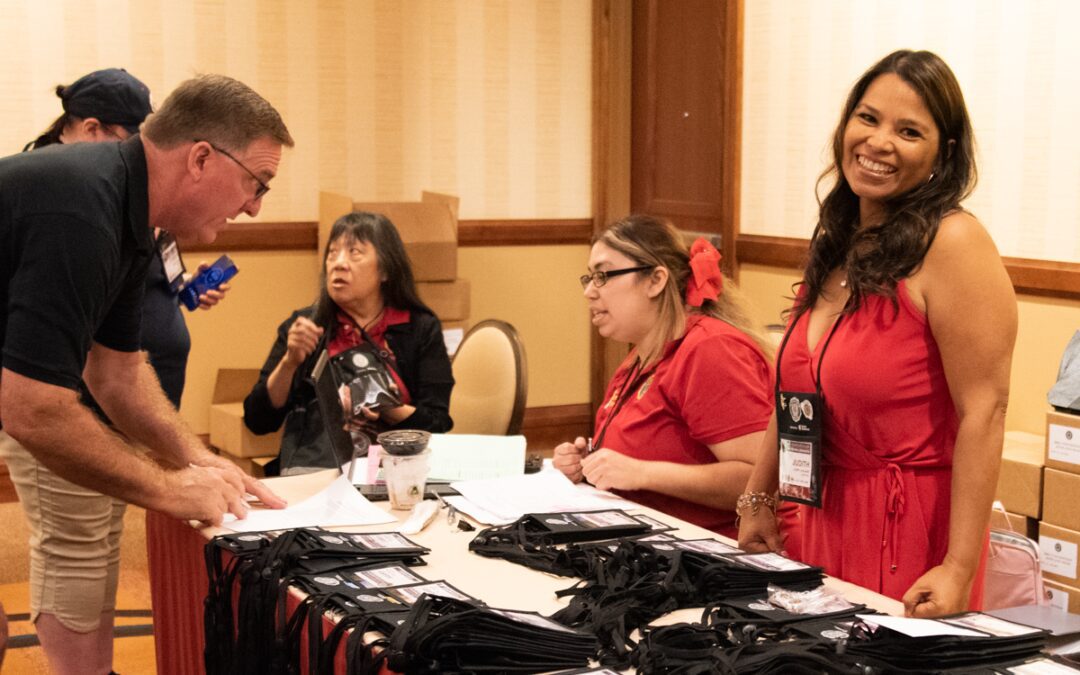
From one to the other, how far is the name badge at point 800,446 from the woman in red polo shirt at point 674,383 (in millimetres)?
355

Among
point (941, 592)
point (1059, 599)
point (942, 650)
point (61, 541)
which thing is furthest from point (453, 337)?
point (942, 650)

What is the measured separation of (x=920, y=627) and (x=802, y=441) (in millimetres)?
577

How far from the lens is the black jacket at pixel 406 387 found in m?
3.42

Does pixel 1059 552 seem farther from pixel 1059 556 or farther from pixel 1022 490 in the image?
pixel 1022 490

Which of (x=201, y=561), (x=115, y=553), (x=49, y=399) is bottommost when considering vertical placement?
(x=115, y=553)

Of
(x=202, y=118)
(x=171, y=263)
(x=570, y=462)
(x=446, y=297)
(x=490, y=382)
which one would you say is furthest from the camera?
(x=446, y=297)

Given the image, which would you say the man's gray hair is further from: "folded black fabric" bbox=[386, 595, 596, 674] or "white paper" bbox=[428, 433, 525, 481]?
"folded black fabric" bbox=[386, 595, 596, 674]

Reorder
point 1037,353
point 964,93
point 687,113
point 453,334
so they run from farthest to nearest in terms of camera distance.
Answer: point 687,113 < point 453,334 < point 964,93 < point 1037,353

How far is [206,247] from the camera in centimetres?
539

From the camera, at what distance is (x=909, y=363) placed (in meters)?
2.01

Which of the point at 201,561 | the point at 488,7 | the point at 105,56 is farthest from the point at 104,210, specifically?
the point at 488,7

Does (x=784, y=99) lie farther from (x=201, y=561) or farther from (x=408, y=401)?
(x=201, y=561)

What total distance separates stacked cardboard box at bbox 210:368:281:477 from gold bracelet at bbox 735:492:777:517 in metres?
3.03

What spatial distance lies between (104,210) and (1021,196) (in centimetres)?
326
